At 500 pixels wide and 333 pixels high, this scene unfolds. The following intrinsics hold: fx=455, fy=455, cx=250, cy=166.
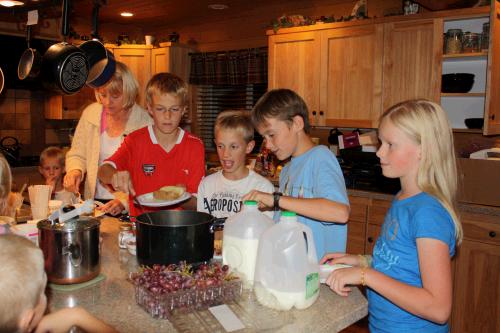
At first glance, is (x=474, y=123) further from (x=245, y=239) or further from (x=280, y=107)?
(x=245, y=239)

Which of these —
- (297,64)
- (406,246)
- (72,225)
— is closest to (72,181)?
(72,225)

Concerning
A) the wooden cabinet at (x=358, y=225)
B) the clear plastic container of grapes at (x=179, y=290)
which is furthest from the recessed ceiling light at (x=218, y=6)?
the clear plastic container of grapes at (x=179, y=290)

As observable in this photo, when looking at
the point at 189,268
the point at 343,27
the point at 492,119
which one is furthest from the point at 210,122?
the point at 189,268

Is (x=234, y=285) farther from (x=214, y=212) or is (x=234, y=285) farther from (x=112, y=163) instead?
(x=112, y=163)

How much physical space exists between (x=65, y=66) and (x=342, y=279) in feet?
4.49

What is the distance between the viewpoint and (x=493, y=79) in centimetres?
305

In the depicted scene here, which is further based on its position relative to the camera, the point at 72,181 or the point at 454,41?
the point at 454,41

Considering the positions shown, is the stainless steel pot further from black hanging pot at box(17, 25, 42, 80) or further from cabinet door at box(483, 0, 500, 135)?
cabinet door at box(483, 0, 500, 135)

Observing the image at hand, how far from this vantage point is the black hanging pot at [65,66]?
1825 mm

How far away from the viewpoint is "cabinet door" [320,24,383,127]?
371 cm

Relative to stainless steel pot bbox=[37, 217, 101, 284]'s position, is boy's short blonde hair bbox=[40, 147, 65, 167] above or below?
above

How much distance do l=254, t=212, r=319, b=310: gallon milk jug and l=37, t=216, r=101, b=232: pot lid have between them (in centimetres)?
49

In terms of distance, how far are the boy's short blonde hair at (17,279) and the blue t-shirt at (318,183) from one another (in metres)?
0.93

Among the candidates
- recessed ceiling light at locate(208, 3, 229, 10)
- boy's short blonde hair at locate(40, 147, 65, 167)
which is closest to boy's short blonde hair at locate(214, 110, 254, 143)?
boy's short blonde hair at locate(40, 147, 65, 167)
